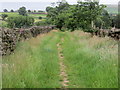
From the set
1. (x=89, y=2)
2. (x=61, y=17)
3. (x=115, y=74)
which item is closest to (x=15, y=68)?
(x=115, y=74)

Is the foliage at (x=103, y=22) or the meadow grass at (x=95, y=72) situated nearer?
the meadow grass at (x=95, y=72)

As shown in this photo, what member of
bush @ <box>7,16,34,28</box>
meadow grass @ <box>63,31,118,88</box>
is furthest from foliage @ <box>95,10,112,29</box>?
meadow grass @ <box>63,31,118,88</box>

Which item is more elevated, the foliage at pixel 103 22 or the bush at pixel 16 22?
the bush at pixel 16 22

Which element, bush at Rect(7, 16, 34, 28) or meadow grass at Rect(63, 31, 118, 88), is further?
bush at Rect(7, 16, 34, 28)

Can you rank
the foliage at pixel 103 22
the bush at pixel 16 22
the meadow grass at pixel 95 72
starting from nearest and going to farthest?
1. the meadow grass at pixel 95 72
2. the bush at pixel 16 22
3. the foliage at pixel 103 22

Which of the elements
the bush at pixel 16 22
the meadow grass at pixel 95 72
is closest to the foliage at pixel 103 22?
the bush at pixel 16 22

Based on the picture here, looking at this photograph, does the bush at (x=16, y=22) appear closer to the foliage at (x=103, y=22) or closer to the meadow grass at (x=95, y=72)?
the meadow grass at (x=95, y=72)

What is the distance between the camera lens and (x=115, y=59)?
7.42 m

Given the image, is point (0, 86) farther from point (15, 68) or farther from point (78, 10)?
point (78, 10)

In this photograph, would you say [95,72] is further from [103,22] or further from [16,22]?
[103,22]

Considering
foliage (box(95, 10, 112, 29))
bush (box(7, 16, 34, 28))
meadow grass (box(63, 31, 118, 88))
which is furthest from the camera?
foliage (box(95, 10, 112, 29))

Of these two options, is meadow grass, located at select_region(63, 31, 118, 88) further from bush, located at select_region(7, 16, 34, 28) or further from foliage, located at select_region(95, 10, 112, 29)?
foliage, located at select_region(95, 10, 112, 29)

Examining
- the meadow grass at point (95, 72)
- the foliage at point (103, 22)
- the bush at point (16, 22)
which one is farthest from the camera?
the foliage at point (103, 22)

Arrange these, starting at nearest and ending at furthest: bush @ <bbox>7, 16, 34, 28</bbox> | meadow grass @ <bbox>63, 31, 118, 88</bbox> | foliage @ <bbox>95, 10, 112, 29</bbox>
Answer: meadow grass @ <bbox>63, 31, 118, 88</bbox> < bush @ <bbox>7, 16, 34, 28</bbox> < foliage @ <bbox>95, 10, 112, 29</bbox>
